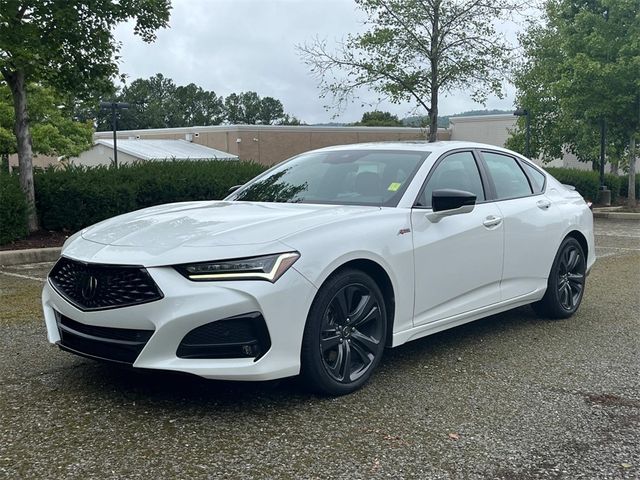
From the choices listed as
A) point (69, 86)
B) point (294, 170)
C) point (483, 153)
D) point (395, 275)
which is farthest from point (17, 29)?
point (395, 275)

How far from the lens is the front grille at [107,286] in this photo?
12.2 feet

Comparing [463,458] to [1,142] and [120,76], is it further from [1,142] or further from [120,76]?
[1,142]

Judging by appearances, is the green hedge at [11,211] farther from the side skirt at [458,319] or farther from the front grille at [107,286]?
the side skirt at [458,319]

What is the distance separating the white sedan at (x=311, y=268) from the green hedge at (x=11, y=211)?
663 centimetres

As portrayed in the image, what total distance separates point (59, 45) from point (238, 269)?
9206mm

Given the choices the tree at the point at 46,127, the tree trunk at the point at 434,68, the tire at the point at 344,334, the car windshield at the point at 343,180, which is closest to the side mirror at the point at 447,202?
the car windshield at the point at 343,180

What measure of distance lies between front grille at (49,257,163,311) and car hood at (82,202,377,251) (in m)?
0.20

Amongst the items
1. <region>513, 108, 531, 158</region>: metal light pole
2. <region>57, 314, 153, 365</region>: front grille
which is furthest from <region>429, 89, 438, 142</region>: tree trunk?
<region>57, 314, 153, 365</region>: front grille

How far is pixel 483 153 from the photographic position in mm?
5848

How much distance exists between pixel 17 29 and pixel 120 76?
2519mm

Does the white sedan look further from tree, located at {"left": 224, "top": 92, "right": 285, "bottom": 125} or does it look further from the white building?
tree, located at {"left": 224, "top": 92, "right": 285, "bottom": 125}

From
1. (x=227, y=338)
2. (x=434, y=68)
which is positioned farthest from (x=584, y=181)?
(x=227, y=338)

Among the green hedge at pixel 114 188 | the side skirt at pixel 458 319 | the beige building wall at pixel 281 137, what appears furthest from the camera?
the beige building wall at pixel 281 137

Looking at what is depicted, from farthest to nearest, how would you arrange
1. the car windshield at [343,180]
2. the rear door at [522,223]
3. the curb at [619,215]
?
1. the curb at [619,215]
2. the rear door at [522,223]
3. the car windshield at [343,180]
